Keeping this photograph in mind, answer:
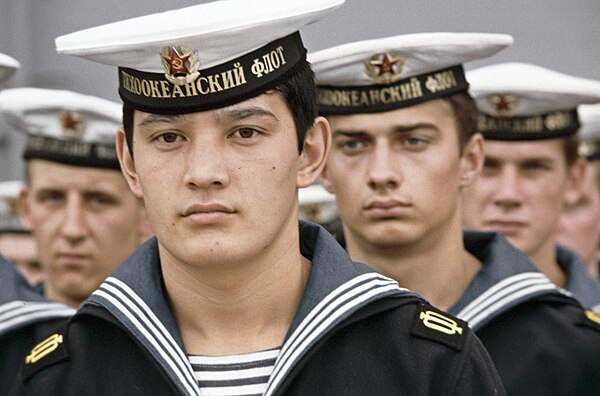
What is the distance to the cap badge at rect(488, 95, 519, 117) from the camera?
7.36m

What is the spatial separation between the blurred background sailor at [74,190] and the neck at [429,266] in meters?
2.03

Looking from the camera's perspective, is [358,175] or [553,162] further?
[553,162]

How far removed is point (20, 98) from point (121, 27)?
3.21 metres

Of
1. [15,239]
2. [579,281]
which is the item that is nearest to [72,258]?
[579,281]

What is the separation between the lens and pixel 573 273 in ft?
25.0

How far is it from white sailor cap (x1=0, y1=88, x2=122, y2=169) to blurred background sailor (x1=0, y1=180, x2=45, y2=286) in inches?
111

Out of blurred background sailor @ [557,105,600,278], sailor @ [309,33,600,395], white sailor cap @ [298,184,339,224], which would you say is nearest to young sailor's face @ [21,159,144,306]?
white sailor cap @ [298,184,339,224]

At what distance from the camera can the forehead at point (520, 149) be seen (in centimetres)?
756

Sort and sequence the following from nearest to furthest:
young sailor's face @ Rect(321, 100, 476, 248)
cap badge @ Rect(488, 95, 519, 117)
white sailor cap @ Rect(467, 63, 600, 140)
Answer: young sailor's face @ Rect(321, 100, 476, 248), white sailor cap @ Rect(467, 63, 600, 140), cap badge @ Rect(488, 95, 519, 117)

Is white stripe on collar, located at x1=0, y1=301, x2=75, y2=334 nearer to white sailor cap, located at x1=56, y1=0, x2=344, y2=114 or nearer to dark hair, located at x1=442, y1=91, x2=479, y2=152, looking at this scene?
dark hair, located at x1=442, y1=91, x2=479, y2=152

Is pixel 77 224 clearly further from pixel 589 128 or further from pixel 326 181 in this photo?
pixel 589 128

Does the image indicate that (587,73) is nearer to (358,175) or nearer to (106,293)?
(358,175)

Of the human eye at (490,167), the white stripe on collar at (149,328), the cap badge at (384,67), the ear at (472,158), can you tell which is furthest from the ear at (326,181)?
the white stripe on collar at (149,328)

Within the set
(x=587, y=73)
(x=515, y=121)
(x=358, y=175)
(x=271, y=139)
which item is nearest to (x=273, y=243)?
(x=271, y=139)
